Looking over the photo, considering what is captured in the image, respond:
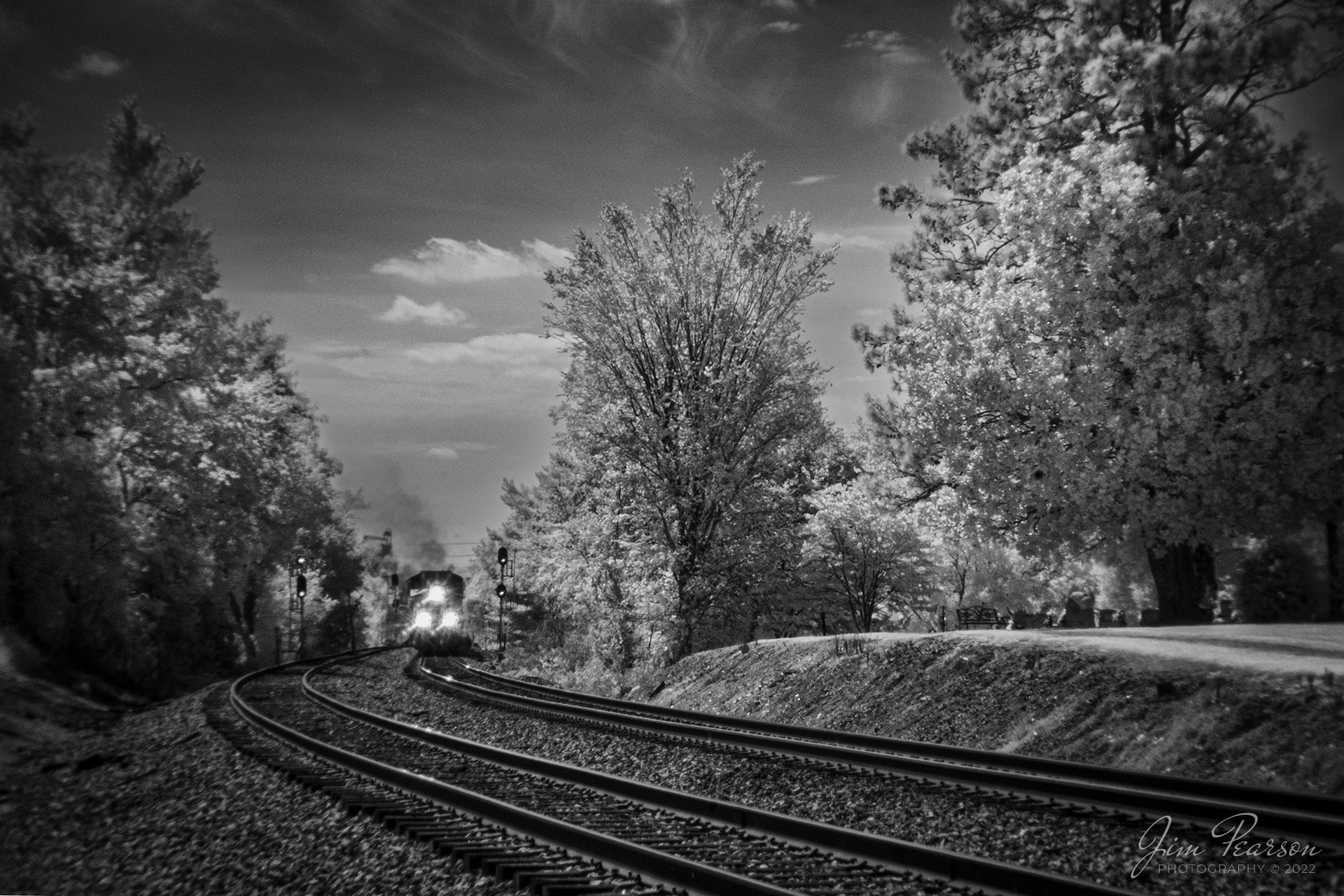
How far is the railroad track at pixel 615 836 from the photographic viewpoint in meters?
6.65

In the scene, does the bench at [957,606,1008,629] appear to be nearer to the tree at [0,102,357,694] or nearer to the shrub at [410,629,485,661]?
the shrub at [410,629,485,661]

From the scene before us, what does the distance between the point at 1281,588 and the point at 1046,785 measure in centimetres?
1330

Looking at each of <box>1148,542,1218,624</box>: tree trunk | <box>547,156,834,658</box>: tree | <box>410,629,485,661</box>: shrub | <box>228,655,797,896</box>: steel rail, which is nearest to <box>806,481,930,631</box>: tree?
<box>547,156,834,658</box>: tree

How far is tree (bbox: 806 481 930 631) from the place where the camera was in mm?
29234

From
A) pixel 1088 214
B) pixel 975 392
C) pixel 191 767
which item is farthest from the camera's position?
pixel 975 392

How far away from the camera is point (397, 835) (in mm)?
8641

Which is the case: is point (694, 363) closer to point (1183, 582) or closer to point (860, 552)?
point (860, 552)

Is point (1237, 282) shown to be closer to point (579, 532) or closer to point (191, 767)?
point (579, 532)

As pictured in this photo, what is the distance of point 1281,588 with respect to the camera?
731 inches

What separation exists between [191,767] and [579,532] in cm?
1415

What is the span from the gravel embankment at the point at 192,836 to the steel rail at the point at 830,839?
2.08 metres

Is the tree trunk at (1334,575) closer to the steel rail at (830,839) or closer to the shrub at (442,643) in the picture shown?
the steel rail at (830,839)

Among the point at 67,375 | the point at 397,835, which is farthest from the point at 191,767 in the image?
the point at 67,375

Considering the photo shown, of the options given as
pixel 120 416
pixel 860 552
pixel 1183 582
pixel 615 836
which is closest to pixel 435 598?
pixel 120 416
